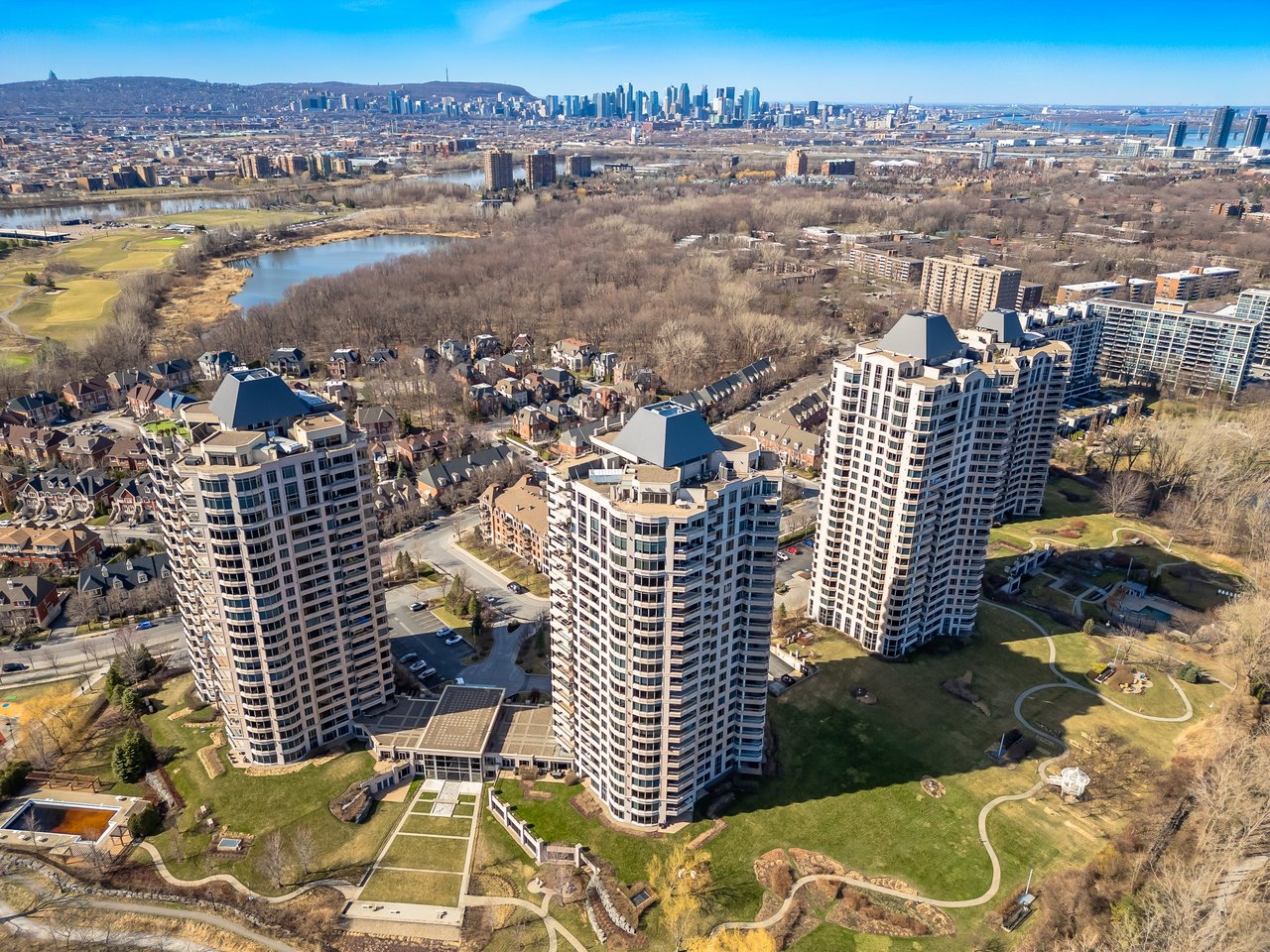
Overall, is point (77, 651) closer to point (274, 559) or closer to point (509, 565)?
point (274, 559)

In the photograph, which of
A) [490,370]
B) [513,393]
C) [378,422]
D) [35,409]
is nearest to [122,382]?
[35,409]

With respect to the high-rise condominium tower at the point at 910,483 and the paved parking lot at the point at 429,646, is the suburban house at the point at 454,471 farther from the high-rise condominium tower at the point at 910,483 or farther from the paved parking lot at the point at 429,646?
the high-rise condominium tower at the point at 910,483

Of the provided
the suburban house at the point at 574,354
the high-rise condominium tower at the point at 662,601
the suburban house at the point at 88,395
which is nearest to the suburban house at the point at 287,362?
the suburban house at the point at 88,395

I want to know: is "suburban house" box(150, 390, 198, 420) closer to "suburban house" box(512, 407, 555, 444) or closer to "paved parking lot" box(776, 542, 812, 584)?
"suburban house" box(512, 407, 555, 444)

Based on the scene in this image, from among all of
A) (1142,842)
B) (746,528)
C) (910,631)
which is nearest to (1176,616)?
(910,631)

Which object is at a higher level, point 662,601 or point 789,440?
point 662,601

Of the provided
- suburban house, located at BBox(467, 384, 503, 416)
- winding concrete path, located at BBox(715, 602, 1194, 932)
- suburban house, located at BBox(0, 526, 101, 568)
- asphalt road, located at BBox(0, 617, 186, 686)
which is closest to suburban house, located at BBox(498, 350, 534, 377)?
suburban house, located at BBox(467, 384, 503, 416)
